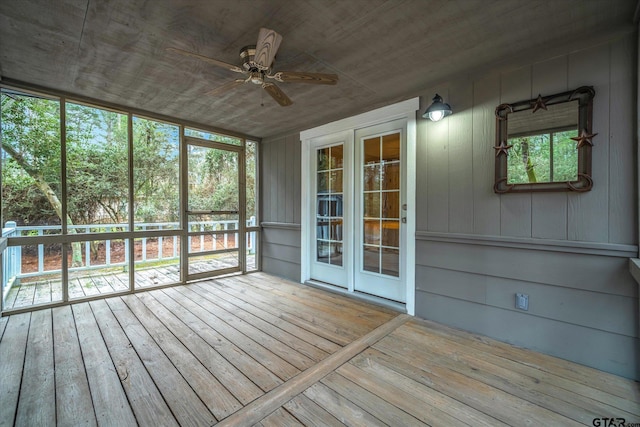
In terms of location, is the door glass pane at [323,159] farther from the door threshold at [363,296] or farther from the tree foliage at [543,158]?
the tree foliage at [543,158]

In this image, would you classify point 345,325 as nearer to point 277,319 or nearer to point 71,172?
point 277,319

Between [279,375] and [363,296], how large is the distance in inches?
66.9

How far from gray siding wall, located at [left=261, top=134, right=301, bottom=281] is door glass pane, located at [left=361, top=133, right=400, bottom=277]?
3.95 feet

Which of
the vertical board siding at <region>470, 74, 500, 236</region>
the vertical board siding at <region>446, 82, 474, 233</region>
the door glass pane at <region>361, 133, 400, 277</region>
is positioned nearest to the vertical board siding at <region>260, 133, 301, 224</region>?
the door glass pane at <region>361, 133, 400, 277</region>

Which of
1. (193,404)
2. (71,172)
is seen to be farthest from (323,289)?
(71,172)

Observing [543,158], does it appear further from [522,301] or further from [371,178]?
[371,178]

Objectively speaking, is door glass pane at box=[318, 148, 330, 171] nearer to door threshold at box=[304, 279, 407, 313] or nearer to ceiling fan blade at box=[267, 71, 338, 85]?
door threshold at box=[304, 279, 407, 313]

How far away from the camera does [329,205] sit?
3879 millimetres

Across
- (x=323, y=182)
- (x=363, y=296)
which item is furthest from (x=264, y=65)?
(x=363, y=296)

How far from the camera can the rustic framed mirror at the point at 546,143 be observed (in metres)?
1.98

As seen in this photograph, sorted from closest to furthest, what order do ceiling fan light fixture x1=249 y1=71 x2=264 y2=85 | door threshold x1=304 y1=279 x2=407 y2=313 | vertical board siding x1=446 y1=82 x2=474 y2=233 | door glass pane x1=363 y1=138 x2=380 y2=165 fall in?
ceiling fan light fixture x1=249 y1=71 x2=264 y2=85
vertical board siding x1=446 y1=82 x2=474 y2=233
door threshold x1=304 y1=279 x2=407 y2=313
door glass pane x1=363 y1=138 x2=380 y2=165

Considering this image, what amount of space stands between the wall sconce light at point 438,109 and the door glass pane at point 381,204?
553mm

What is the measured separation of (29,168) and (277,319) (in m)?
3.07

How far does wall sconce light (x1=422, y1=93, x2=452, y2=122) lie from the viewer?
2543mm
